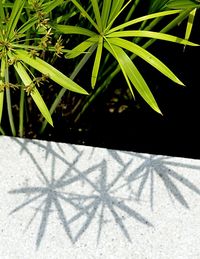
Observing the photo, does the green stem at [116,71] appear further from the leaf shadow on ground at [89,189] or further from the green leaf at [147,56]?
the leaf shadow on ground at [89,189]

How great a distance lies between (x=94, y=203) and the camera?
1187 millimetres

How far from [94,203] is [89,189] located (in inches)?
1.6

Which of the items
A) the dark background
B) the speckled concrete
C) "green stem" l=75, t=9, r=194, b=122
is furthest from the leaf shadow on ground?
the dark background

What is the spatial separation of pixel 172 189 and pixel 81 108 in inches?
24.1

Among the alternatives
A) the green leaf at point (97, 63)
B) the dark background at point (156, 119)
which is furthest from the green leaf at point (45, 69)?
the dark background at point (156, 119)

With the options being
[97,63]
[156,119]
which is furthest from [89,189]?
[156,119]

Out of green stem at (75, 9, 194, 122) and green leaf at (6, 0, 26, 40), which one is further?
green stem at (75, 9, 194, 122)

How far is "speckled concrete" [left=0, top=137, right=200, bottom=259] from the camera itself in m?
1.11

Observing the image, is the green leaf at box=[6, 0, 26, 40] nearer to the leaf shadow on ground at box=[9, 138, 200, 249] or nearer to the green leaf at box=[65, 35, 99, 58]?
the green leaf at box=[65, 35, 99, 58]

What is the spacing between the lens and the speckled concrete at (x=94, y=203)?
111 cm

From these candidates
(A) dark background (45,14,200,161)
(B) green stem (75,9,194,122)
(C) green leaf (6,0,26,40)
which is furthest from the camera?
(A) dark background (45,14,200,161)

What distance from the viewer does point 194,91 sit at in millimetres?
1972

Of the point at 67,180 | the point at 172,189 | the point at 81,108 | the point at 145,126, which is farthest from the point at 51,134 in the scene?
the point at 172,189

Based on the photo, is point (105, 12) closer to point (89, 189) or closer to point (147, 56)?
point (147, 56)
